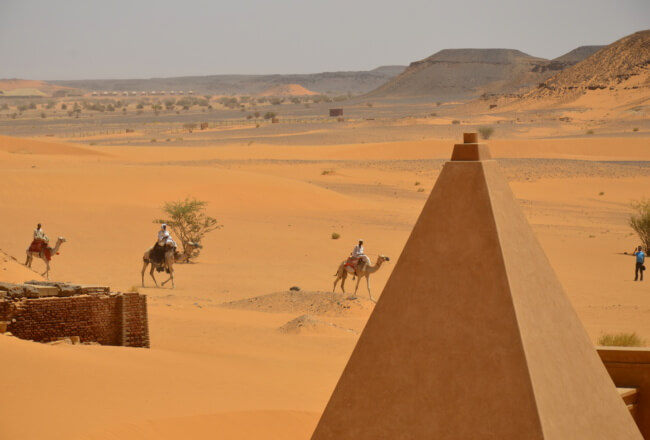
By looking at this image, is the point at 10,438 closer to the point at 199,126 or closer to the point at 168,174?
the point at 168,174

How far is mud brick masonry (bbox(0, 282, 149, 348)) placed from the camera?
14023 mm

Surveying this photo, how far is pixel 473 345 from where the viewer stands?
19.9ft

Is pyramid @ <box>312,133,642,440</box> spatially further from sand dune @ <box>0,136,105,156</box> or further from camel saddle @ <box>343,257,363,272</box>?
sand dune @ <box>0,136,105,156</box>

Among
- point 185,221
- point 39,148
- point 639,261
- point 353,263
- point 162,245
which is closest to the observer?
point 353,263

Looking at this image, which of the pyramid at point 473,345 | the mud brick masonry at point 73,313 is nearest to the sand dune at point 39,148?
the mud brick masonry at point 73,313

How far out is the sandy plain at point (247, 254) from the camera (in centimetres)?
1185

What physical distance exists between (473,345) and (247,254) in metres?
28.4

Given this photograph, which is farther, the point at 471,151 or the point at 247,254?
the point at 247,254

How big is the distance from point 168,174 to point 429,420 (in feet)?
142

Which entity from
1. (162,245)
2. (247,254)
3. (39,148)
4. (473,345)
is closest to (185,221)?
(247,254)

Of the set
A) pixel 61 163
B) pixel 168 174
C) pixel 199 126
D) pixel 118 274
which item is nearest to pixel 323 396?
pixel 118 274

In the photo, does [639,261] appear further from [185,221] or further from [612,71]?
[612,71]

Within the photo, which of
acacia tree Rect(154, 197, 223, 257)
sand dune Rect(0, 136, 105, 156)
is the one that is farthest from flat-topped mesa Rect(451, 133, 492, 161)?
sand dune Rect(0, 136, 105, 156)

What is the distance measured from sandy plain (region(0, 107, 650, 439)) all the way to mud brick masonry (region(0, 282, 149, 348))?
588mm
